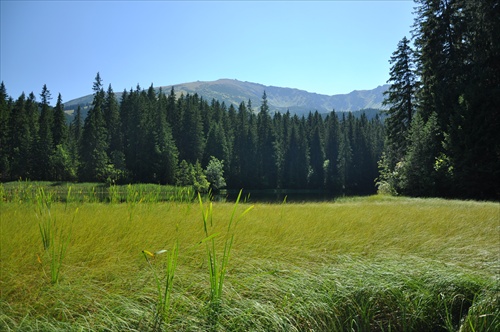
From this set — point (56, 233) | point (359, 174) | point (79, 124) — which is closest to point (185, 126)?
point (79, 124)

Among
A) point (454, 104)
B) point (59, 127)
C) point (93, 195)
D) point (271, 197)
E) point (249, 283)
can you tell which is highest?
point (59, 127)

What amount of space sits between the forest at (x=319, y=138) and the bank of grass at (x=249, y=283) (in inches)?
571

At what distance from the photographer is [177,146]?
185ft

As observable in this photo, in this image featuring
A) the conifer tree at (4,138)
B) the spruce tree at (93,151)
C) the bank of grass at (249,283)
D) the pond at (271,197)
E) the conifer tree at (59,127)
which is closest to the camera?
the bank of grass at (249,283)

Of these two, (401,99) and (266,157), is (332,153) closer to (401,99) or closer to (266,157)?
(266,157)

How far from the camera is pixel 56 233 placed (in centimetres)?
419

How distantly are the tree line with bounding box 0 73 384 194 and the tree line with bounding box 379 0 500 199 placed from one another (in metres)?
26.9

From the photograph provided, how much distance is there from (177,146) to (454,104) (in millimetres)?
44311

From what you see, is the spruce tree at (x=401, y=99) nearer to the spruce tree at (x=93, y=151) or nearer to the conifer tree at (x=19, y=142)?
the spruce tree at (x=93, y=151)

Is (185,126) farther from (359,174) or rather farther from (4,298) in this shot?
(4,298)

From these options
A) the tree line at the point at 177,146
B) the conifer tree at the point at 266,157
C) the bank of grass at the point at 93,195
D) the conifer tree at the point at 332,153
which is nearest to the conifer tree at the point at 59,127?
the tree line at the point at 177,146

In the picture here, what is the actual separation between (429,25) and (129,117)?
4399 cm

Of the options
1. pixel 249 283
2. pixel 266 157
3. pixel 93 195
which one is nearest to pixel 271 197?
pixel 266 157

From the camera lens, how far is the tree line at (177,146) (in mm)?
45750
